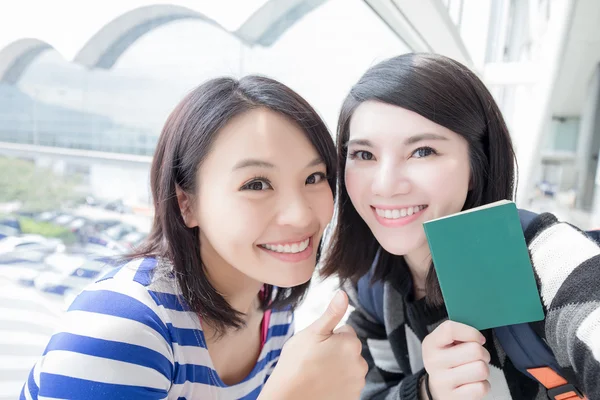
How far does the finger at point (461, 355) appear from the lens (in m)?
0.75

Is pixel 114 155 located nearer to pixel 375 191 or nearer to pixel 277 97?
pixel 277 97

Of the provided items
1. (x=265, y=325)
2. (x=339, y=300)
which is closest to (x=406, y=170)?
(x=339, y=300)

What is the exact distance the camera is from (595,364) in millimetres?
567

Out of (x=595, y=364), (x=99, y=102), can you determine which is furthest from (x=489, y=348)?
(x=99, y=102)

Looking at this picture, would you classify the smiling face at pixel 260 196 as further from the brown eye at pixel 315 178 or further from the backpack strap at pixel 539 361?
the backpack strap at pixel 539 361

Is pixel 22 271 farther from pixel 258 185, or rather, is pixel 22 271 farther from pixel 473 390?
pixel 473 390

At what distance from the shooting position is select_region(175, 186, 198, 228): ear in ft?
2.75

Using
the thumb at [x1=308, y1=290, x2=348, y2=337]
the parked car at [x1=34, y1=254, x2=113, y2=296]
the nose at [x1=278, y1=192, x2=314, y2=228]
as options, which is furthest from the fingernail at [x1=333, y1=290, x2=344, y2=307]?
the parked car at [x1=34, y1=254, x2=113, y2=296]

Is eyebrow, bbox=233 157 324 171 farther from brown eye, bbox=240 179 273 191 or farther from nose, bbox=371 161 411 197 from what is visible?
nose, bbox=371 161 411 197

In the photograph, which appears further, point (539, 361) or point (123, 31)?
point (123, 31)

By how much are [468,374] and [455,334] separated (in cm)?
7

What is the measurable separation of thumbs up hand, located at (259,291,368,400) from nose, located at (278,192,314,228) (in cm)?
15

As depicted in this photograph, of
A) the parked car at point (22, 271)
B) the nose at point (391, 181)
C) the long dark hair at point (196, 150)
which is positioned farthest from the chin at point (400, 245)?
the parked car at point (22, 271)

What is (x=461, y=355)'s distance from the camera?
2.51 feet
